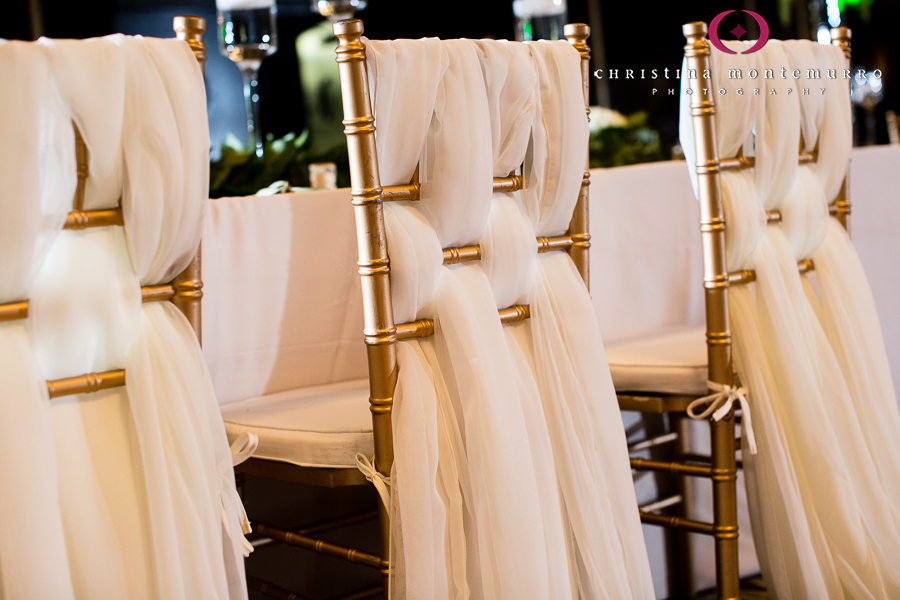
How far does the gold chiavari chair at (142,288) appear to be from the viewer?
3.12 ft

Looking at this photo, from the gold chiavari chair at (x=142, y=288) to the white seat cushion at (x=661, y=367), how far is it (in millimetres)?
786

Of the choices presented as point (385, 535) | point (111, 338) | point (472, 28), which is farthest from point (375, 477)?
point (472, 28)

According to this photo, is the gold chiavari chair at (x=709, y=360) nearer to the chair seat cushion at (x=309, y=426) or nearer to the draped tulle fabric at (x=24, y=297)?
the chair seat cushion at (x=309, y=426)

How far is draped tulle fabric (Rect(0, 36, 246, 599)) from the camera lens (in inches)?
35.6

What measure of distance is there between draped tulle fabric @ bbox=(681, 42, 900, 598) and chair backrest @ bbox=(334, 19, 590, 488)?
0.56 meters

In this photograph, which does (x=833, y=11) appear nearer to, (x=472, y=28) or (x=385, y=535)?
(x=472, y=28)

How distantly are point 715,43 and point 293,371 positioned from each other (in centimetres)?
83

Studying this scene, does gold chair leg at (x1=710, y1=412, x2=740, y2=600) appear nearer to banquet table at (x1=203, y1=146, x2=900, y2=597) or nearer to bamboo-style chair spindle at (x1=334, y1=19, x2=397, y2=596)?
banquet table at (x1=203, y1=146, x2=900, y2=597)

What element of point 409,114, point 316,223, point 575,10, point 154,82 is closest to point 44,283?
point 154,82

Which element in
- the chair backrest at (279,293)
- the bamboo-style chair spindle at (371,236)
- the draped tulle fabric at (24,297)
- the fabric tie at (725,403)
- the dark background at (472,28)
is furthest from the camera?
the dark background at (472,28)

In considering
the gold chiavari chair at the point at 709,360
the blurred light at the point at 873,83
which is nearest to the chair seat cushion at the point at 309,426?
the gold chiavari chair at the point at 709,360

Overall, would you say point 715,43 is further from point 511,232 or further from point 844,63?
point 511,232

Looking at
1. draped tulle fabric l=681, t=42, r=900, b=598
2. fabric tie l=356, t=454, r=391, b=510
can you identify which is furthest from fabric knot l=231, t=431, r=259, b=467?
draped tulle fabric l=681, t=42, r=900, b=598

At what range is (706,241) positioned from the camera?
4.94ft
